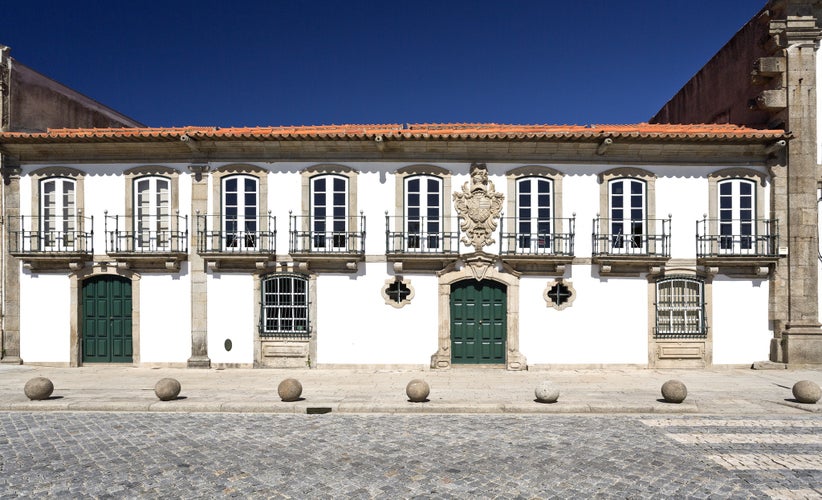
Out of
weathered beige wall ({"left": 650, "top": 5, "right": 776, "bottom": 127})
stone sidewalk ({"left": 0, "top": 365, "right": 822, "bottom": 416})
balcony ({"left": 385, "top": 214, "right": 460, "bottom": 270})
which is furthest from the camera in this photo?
weathered beige wall ({"left": 650, "top": 5, "right": 776, "bottom": 127})

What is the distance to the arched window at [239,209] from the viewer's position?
13.1 meters

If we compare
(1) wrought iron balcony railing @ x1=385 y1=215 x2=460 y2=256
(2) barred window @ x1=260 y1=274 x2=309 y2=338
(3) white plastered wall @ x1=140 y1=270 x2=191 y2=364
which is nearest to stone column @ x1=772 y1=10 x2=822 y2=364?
(1) wrought iron balcony railing @ x1=385 y1=215 x2=460 y2=256

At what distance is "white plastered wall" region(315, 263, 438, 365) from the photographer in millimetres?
12930

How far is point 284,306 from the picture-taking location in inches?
513

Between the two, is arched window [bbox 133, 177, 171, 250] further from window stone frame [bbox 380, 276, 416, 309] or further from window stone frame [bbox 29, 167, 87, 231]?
window stone frame [bbox 380, 276, 416, 309]

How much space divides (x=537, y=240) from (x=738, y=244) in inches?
207

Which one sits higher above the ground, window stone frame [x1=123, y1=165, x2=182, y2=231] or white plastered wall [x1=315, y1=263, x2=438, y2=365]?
window stone frame [x1=123, y1=165, x2=182, y2=231]

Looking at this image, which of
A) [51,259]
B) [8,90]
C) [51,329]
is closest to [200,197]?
[51,259]

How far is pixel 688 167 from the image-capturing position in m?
13.0

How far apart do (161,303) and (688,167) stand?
14.3 m

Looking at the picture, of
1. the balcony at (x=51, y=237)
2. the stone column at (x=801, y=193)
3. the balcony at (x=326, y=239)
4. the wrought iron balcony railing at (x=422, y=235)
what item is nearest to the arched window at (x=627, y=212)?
the stone column at (x=801, y=193)

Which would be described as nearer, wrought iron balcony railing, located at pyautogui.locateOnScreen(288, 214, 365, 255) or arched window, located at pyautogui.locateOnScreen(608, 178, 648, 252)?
wrought iron balcony railing, located at pyautogui.locateOnScreen(288, 214, 365, 255)

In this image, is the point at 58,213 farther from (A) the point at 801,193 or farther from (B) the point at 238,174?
(A) the point at 801,193

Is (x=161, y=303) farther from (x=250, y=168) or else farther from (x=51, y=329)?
(x=250, y=168)
